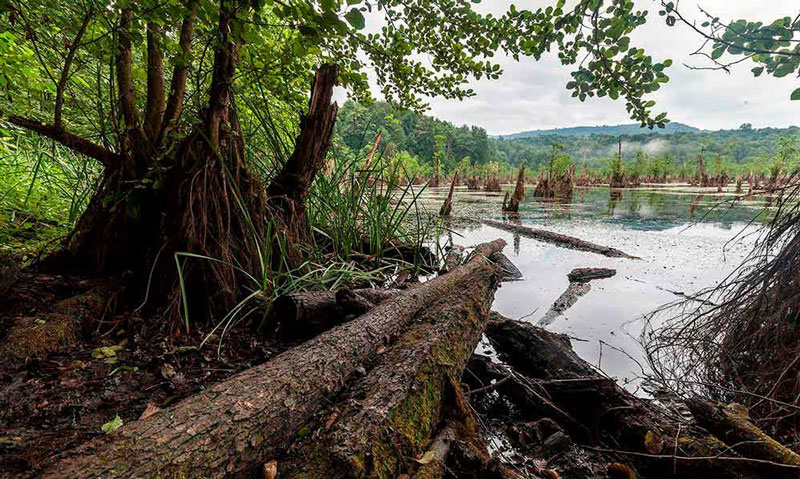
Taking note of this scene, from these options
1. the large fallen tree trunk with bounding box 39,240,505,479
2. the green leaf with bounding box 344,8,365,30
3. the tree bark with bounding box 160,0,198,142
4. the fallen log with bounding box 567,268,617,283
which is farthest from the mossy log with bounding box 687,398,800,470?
the tree bark with bounding box 160,0,198,142

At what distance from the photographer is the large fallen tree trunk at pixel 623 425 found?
0.96 m

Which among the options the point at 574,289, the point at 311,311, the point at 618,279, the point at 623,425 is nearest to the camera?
the point at 623,425

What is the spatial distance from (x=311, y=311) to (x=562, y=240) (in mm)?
4400

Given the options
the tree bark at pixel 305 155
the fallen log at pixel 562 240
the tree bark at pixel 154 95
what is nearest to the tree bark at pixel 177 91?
the tree bark at pixel 154 95

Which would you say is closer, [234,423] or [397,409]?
[234,423]

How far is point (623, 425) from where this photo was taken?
3.93 ft

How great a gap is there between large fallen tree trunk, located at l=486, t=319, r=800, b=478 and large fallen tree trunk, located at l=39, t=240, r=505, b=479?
87 centimetres

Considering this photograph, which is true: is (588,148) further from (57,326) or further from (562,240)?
(57,326)

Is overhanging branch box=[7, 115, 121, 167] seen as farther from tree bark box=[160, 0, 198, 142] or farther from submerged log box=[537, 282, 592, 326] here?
submerged log box=[537, 282, 592, 326]

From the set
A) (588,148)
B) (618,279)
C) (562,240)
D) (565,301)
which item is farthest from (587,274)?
(588,148)

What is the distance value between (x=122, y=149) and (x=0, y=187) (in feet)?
9.52

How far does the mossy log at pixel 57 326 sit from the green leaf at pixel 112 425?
22.7 inches

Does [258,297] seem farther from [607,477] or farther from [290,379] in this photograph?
[607,477]

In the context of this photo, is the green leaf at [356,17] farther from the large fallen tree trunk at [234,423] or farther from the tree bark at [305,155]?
the tree bark at [305,155]
